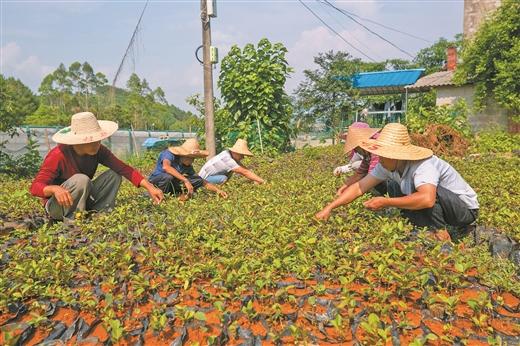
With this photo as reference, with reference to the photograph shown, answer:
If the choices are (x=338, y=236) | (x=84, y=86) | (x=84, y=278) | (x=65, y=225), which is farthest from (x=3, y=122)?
(x=84, y=86)

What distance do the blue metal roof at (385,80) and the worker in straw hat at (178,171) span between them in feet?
54.5

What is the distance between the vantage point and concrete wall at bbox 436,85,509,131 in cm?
1520

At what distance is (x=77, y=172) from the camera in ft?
14.9

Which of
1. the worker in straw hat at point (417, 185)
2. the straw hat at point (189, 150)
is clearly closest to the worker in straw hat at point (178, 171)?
the straw hat at point (189, 150)

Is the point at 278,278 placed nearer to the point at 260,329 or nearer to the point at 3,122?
the point at 260,329

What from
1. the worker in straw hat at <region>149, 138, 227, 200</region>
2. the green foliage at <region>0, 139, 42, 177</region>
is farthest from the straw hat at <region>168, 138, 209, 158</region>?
the green foliage at <region>0, 139, 42, 177</region>

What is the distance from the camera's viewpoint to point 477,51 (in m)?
14.5

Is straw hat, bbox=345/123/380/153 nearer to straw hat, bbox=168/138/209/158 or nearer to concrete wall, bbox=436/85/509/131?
straw hat, bbox=168/138/209/158

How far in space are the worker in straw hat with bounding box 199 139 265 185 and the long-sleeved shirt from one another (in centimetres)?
208

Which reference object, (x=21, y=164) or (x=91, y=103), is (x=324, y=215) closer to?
(x=21, y=164)

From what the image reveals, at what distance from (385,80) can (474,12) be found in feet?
16.8

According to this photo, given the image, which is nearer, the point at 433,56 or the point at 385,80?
the point at 385,80

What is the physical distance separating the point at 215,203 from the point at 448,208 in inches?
99.8

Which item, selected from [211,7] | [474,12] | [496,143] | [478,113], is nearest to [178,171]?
[211,7]
